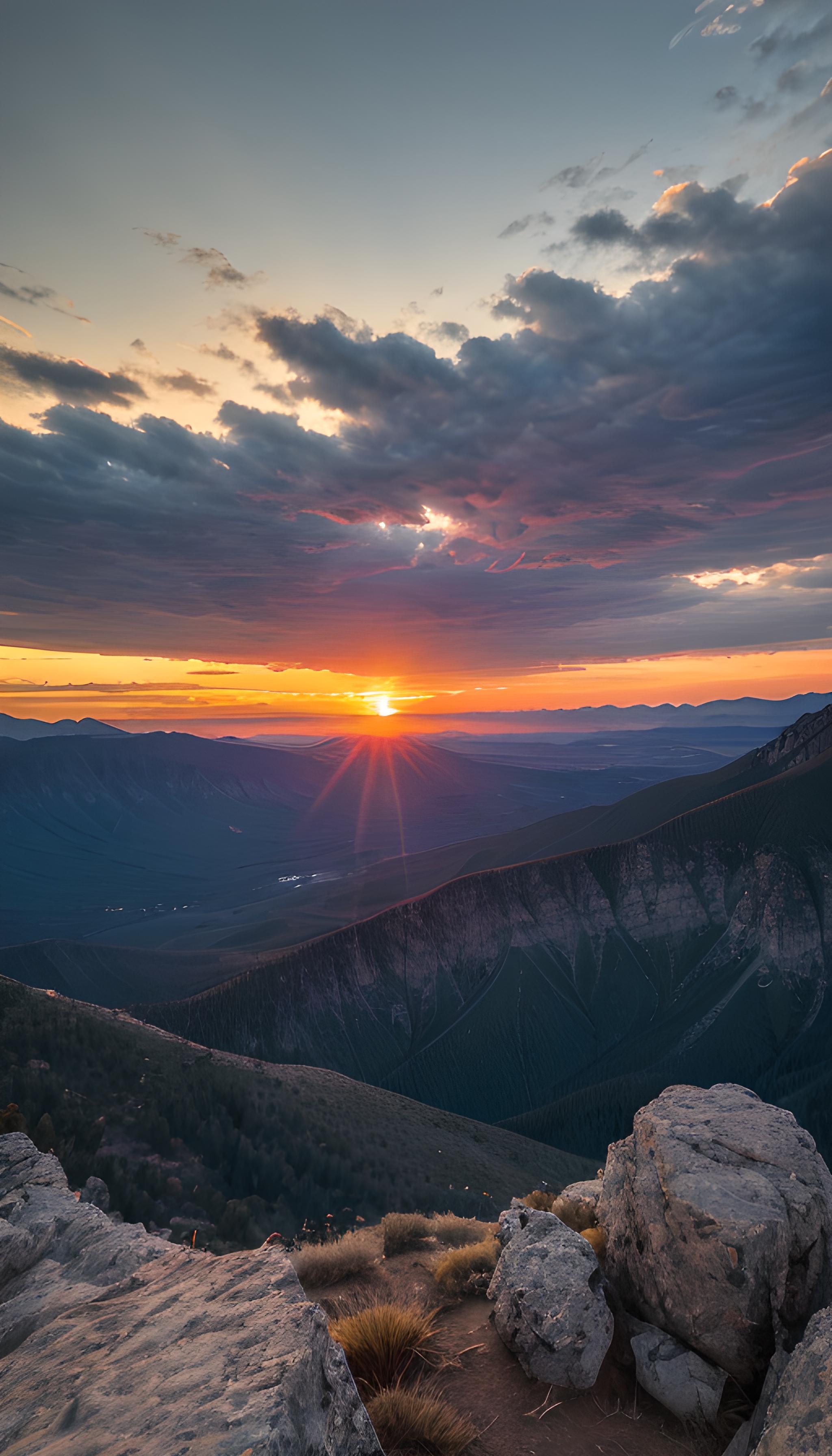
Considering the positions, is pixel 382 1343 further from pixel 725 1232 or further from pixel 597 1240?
pixel 725 1232

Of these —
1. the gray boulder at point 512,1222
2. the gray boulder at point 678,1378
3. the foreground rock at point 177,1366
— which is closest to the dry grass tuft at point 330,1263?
the gray boulder at point 512,1222

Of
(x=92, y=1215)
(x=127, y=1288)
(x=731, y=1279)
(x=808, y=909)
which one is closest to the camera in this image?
(x=127, y=1288)

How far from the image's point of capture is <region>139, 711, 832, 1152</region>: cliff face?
7962cm

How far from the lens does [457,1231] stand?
442 inches

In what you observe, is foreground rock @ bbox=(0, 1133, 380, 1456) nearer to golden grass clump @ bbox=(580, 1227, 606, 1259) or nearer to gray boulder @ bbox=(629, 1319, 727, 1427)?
gray boulder @ bbox=(629, 1319, 727, 1427)

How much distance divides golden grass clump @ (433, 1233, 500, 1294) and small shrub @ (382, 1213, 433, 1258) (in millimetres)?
1489

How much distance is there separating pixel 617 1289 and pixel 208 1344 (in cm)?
599

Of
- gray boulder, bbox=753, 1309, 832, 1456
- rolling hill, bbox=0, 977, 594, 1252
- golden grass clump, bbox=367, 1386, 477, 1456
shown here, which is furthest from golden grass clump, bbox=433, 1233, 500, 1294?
rolling hill, bbox=0, 977, 594, 1252

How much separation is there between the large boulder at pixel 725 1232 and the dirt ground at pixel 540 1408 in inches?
30.9

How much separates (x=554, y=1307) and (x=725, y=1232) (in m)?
2.20

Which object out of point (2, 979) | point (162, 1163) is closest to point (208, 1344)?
point (162, 1163)

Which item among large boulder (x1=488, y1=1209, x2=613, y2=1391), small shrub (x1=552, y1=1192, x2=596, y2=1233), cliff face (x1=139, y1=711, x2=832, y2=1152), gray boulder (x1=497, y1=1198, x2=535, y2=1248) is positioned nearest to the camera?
large boulder (x1=488, y1=1209, x2=613, y2=1391)

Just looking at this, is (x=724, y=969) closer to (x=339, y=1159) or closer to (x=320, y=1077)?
(x=320, y=1077)

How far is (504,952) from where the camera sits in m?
97.8
